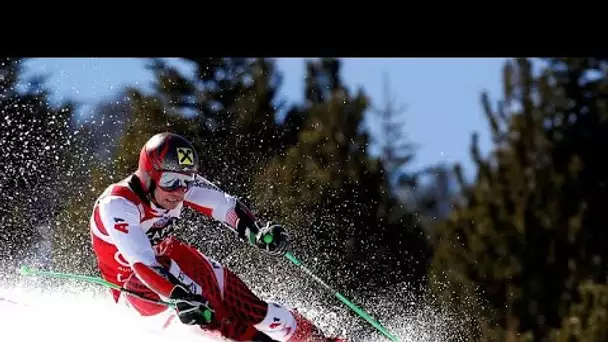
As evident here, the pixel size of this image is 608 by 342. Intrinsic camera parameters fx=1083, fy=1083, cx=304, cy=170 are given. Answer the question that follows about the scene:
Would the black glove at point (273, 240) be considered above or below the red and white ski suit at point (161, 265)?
above

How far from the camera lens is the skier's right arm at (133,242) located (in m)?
4.25

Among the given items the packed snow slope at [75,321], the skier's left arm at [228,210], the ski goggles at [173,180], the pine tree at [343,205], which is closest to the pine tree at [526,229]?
the pine tree at [343,205]

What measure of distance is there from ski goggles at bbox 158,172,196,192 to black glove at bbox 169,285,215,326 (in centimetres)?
48

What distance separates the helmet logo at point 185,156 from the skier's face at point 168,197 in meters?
0.14

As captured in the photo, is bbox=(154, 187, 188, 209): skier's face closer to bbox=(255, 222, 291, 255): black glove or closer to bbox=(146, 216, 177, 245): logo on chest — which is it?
bbox=(146, 216, 177, 245): logo on chest

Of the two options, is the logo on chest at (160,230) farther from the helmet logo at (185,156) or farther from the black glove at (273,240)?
the black glove at (273,240)

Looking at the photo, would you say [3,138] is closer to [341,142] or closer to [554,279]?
→ [341,142]

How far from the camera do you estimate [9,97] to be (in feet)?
41.7

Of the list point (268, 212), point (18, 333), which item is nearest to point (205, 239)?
point (268, 212)

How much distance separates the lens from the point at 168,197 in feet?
14.9

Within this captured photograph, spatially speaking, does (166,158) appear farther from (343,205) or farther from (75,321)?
(343,205)

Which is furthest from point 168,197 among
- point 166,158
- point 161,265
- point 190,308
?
point 190,308

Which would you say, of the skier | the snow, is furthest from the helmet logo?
the snow
